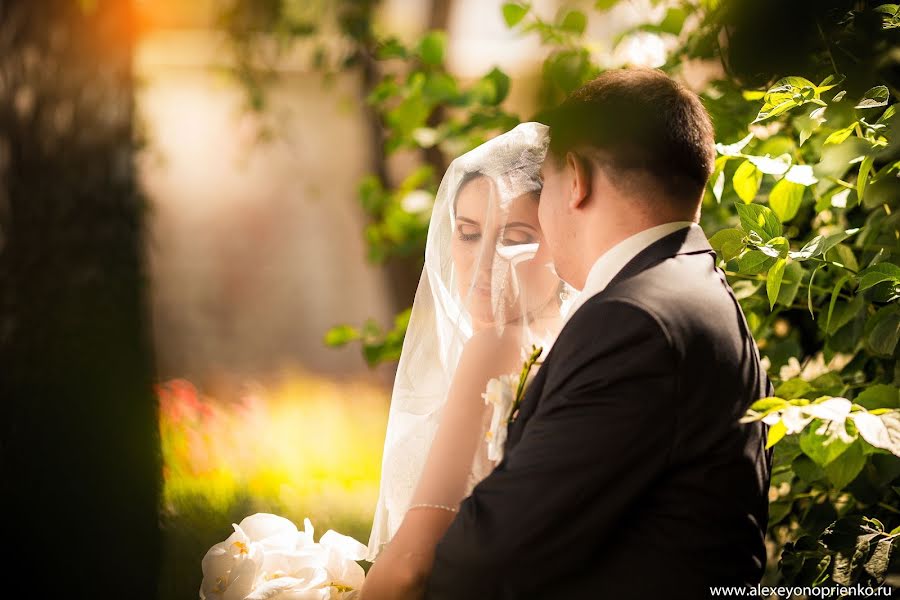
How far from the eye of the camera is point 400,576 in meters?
1.63

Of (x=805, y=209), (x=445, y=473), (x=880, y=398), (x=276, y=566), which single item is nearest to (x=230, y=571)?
(x=276, y=566)

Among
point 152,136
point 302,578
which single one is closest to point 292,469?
point 302,578

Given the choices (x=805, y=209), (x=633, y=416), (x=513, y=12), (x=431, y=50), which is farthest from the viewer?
(x=431, y=50)

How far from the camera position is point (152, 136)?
6105mm

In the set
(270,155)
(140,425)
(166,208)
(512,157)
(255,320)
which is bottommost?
(255,320)

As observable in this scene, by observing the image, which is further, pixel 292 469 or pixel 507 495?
pixel 292 469

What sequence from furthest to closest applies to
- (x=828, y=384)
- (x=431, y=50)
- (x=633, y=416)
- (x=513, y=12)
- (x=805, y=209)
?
(x=431, y=50) < (x=513, y=12) < (x=805, y=209) < (x=828, y=384) < (x=633, y=416)

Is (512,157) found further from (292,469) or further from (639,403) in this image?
(292,469)

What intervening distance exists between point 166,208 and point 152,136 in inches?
22.7

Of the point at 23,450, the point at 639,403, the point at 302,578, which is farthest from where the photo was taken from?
the point at 23,450

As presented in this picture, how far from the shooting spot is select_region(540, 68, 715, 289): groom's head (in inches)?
57.2

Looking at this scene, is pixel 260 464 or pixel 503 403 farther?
pixel 260 464

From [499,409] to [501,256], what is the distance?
43 cm

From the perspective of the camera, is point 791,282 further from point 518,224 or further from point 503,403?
point 503,403
